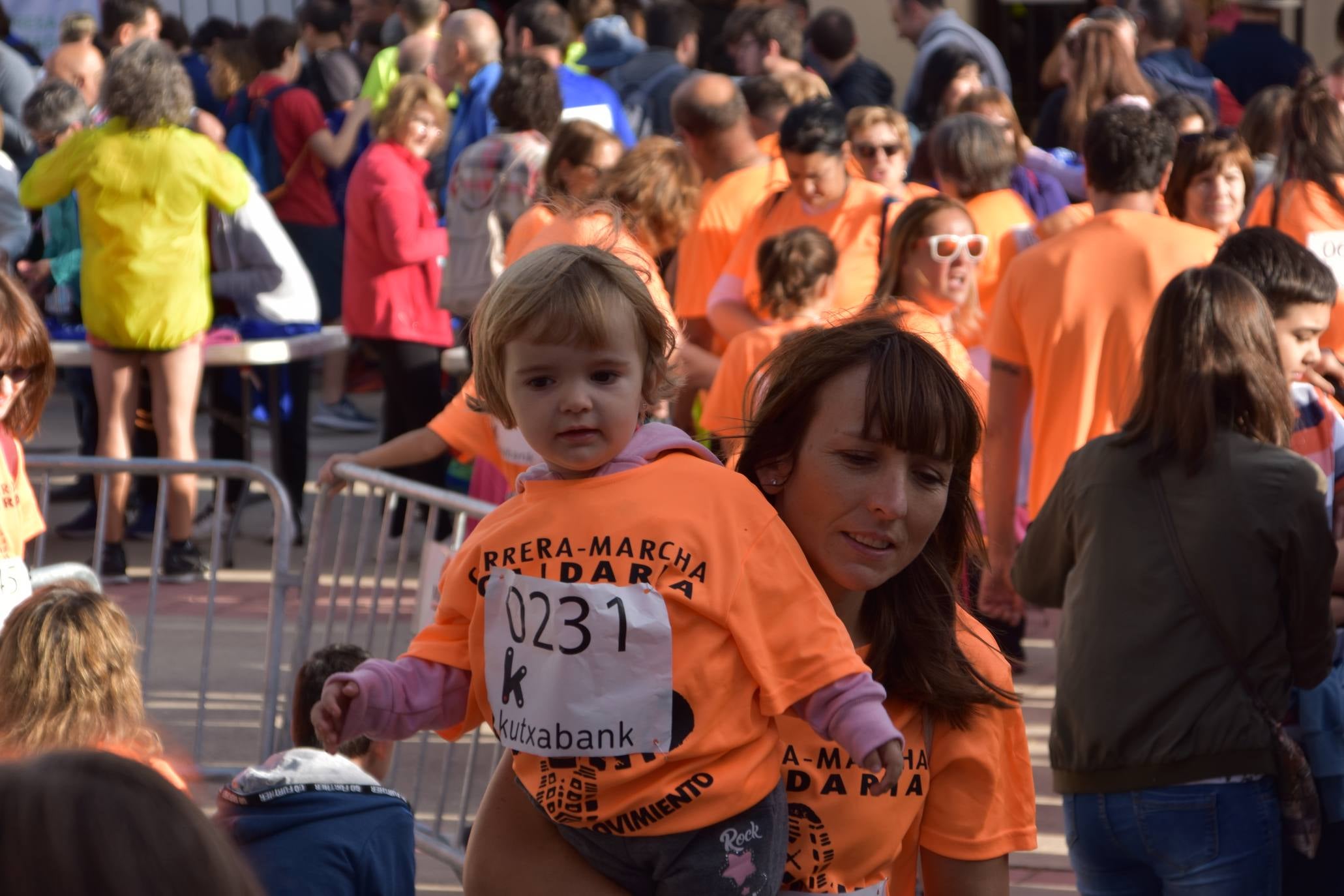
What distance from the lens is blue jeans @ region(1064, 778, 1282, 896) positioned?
123 inches

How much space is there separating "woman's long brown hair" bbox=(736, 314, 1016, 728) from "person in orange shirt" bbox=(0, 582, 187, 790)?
1.45m

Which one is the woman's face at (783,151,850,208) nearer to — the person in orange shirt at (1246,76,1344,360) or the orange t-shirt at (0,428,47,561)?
the person in orange shirt at (1246,76,1344,360)

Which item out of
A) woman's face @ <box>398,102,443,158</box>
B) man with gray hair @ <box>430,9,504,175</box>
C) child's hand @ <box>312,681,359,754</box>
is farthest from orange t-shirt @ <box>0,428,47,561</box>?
man with gray hair @ <box>430,9,504,175</box>

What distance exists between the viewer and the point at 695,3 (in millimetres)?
13125

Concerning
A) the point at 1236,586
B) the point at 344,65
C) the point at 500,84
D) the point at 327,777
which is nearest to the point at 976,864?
the point at 1236,586

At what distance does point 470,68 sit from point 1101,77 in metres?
3.51

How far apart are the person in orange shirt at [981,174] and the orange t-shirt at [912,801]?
4.47m

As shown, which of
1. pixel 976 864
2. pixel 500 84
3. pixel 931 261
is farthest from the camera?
pixel 500 84

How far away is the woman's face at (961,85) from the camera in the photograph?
9.45 m

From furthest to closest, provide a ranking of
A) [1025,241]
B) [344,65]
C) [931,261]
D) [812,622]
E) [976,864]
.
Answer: [344,65] < [1025,241] < [931,261] < [976,864] < [812,622]

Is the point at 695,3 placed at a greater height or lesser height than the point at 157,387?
greater

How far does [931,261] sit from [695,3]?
26.6 ft

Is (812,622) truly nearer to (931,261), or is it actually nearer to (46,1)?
(931,261)

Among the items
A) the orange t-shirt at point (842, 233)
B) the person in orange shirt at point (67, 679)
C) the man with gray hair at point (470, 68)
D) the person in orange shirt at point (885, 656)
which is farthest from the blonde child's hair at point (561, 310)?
the man with gray hair at point (470, 68)
